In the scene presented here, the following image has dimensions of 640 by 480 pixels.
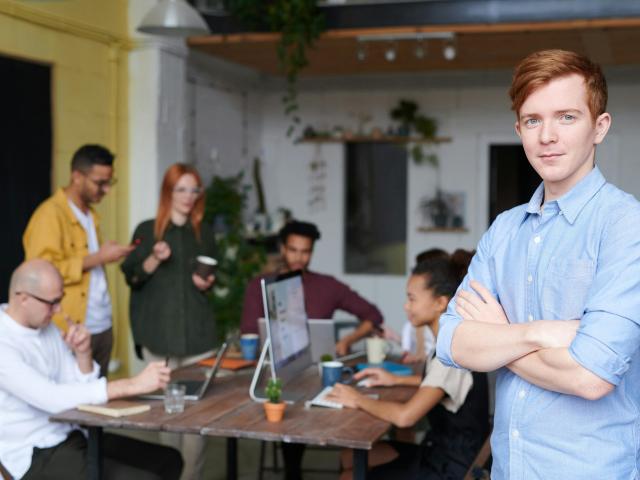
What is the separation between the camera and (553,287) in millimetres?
1594

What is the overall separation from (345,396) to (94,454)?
35.3 inches

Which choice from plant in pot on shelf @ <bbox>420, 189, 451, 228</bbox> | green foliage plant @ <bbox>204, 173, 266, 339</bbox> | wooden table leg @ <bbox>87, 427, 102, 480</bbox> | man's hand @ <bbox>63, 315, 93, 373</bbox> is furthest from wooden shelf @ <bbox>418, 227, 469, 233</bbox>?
wooden table leg @ <bbox>87, 427, 102, 480</bbox>

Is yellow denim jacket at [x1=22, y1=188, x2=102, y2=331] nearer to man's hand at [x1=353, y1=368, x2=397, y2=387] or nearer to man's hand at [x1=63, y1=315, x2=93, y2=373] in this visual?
man's hand at [x1=63, y1=315, x2=93, y2=373]

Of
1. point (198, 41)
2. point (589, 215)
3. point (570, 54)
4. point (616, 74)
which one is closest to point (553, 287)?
point (589, 215)

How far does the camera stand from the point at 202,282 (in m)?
4.09

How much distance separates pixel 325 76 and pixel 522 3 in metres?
3.09

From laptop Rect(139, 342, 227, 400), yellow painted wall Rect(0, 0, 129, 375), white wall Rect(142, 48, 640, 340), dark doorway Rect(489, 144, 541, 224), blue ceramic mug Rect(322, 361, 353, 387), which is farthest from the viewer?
dark doorway Rect(489, 144, 541, 224)

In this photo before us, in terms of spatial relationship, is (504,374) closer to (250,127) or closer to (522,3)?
(522,3)

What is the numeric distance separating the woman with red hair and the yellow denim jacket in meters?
0.25

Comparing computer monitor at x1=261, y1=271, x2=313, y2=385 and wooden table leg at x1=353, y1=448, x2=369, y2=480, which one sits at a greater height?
computer monitor at x1=261, y1=271, x2=313, y2=385

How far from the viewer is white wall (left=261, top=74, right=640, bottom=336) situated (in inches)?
305

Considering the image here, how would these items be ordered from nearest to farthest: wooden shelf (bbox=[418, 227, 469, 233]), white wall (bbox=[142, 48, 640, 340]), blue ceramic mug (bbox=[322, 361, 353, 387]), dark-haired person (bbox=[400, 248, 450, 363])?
blue ceramic mug (bbox=[322, 361, 353, 387]) → dark-haired person (bbox=[400, 248, 450, 363]) → white wall (bbox=[142, 48, 640, 340]) → wooden shelf (bbox=[418, 227, 469, 233])

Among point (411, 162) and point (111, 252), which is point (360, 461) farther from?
point (411, 162)

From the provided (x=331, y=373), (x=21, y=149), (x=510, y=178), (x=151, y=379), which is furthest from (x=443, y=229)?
(x=151, y=379)
